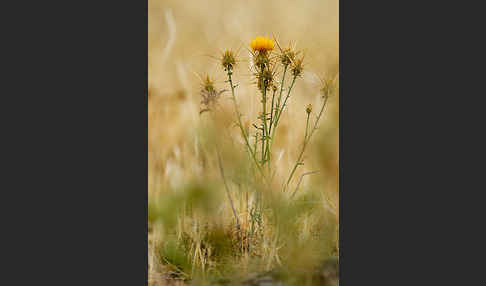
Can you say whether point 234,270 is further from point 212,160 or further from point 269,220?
point 212,160

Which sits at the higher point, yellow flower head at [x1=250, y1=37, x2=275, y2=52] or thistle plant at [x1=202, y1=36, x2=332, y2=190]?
yellow flower head at [x1=250, y1=37, x2=275, y2=52]

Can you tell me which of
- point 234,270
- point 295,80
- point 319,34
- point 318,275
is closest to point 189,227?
point 234,270

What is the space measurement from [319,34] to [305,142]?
2.57 feet

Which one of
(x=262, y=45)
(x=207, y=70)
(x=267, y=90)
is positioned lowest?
(x=267, y=90)

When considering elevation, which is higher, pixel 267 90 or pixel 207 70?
pixel 207 70

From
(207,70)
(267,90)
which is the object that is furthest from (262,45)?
(207,70)

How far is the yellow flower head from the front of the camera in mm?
4988

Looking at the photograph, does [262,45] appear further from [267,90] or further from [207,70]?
[207,70]

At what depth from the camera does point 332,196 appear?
5168 mm

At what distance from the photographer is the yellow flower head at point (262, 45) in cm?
499

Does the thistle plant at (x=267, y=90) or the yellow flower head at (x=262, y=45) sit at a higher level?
the yellow flower head at (x=262, y=45)

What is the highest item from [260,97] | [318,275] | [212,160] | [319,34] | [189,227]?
[319,34]

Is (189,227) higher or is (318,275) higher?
(189,227)

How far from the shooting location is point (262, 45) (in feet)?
16.4
